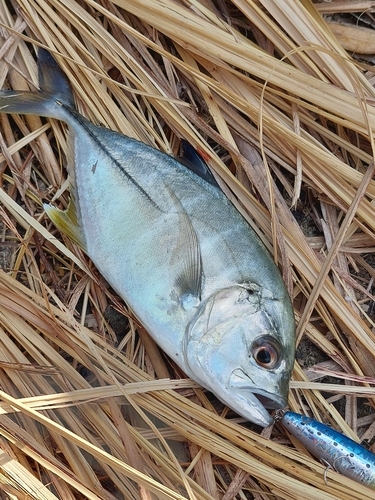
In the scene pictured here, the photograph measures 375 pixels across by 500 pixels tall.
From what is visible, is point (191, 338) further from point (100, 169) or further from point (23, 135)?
point (23, 135)

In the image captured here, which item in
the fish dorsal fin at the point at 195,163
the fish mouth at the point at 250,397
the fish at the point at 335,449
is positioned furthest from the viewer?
the fish dorsal fin at the point at 195,163

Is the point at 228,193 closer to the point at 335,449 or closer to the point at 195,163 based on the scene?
the point at 195,163

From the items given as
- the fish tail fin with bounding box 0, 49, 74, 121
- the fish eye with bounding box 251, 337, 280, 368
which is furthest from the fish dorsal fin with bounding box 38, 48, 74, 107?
the fish eye with bounding box 251, 337, 280, 368

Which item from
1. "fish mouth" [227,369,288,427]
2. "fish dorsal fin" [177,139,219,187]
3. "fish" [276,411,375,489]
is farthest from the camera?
"fish dorsal fin" [177,139,219,187]

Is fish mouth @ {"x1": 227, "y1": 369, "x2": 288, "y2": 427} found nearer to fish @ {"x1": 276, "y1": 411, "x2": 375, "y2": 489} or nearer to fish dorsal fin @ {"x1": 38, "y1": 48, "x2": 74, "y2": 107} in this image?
fish @ {"x1": 276, "y1": 411, "x2": 375, "y2": 489}

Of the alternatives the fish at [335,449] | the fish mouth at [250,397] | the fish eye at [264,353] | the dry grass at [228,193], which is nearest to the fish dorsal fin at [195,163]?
the dry grass at [228,193]

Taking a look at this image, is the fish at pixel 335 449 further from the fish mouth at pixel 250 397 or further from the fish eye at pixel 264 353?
the fish eye at pixel 264 353
